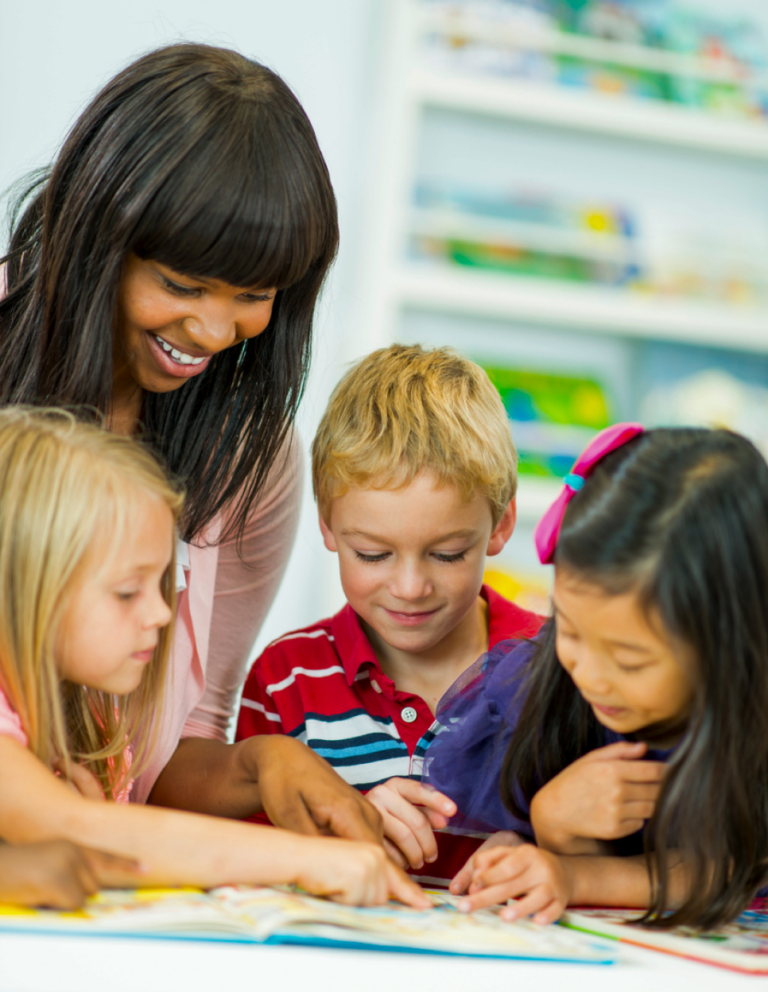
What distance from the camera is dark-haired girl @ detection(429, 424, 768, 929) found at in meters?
0.75

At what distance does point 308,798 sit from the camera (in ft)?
2.76

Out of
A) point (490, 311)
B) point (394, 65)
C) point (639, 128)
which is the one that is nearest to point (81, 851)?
point (490, 311)

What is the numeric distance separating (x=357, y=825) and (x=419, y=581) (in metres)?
0.31

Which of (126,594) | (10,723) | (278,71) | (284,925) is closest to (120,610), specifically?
(126,594)

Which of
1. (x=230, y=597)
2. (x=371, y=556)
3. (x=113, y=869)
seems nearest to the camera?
(x=113, y=869)

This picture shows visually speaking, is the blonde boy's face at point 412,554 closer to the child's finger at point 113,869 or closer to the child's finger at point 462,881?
the child's finger at point 462,881

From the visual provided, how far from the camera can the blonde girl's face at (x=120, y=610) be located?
2.62 feet

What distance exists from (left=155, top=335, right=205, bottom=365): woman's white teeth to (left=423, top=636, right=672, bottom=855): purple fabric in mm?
418

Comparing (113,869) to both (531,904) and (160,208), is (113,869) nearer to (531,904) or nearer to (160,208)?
(531,904)

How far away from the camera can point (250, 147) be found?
87 centimetres

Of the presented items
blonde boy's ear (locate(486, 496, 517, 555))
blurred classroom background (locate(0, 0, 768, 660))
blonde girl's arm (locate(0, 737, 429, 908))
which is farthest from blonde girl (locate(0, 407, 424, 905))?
blurred classroom background (locate(0, 0, 768, 660))

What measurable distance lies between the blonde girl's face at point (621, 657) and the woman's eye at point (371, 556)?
30cm

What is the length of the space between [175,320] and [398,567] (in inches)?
13.7

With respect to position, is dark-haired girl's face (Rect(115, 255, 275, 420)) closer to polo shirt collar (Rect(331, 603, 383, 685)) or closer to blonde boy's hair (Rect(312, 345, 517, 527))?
blonde boy's hair (Rect(312, 345, 517, 527))
